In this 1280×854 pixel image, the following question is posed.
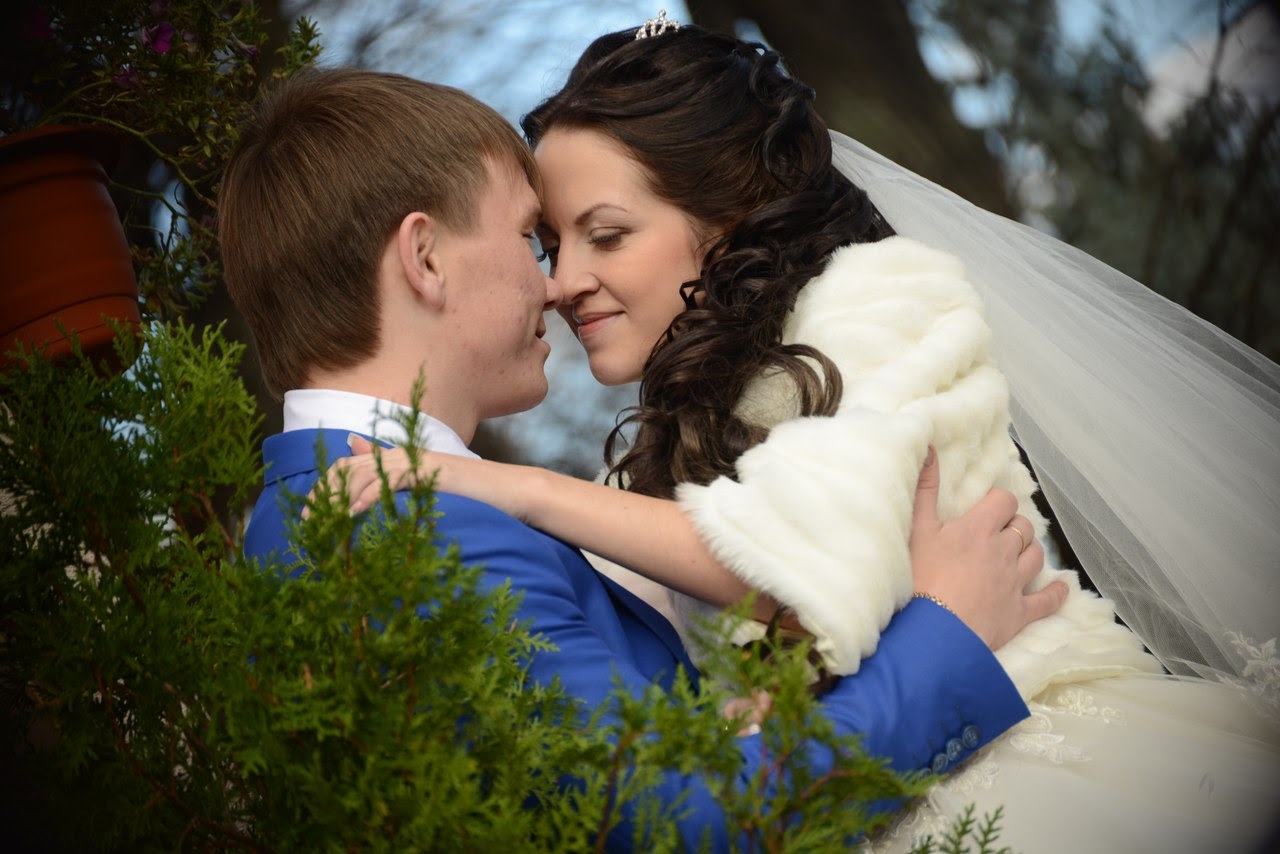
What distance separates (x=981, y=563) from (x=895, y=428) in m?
0.32

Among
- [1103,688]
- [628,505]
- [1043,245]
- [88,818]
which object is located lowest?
[1103,688]

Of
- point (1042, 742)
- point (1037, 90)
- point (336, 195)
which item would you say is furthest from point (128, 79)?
point (1037, 90)

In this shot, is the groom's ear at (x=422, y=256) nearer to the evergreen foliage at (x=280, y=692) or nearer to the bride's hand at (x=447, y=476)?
the bride's hand at (x=447, y=476)

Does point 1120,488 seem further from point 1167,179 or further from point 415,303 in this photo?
point 1167,179

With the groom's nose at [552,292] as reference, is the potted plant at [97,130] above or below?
above

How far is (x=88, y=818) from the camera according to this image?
153 centimetres

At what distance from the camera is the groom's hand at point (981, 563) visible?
210 cm

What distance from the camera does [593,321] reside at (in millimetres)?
2818

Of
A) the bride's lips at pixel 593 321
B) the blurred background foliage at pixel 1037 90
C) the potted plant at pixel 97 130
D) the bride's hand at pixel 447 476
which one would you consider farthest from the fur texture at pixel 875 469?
the blurred background foliage at pixel 1037 90

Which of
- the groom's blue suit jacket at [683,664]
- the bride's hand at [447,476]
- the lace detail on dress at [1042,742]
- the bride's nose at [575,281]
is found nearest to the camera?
the groom's blue suit jacket at [683,664]

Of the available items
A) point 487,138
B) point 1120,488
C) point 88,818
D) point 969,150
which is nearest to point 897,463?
point 1120,488

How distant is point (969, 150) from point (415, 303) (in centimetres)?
310

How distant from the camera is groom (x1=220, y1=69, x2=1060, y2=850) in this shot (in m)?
2.06

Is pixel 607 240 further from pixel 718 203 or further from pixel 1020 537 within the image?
pixel 1020 537
